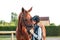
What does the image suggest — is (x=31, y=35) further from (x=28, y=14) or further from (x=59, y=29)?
(x=59, y=29)

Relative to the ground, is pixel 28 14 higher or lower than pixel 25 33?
higher

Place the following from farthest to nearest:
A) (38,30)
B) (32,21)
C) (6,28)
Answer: (6,28) < (32,21) < (38,30)

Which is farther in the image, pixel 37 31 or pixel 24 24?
pixel 24 24

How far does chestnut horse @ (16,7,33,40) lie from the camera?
17.5 feet

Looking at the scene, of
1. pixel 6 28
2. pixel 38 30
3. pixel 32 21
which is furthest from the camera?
pixel 6 28

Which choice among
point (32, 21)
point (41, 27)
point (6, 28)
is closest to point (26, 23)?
point (32, 21)

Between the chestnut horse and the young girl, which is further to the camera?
the chestnut horse

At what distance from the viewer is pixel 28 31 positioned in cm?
531

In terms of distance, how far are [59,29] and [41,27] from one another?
19709mm

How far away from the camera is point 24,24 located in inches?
212

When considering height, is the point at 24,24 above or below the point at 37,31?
above

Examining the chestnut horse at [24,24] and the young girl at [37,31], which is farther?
the chestnut horse at [24,24]

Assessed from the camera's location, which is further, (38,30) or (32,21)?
(32,21)

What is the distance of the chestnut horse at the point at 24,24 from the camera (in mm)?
5324
